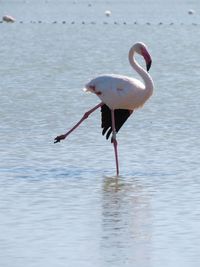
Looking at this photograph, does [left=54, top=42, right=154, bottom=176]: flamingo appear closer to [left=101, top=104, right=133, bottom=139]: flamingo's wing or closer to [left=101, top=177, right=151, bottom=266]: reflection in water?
[left=101, top=104, right=133, bottom=139]: flamingo's wing

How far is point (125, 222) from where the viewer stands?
31.0ft

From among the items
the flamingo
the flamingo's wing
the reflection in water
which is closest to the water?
the reflection in water

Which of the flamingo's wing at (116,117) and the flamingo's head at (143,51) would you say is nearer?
the flamingo's head at (143,51)

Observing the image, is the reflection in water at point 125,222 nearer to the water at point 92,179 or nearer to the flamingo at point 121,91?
the water at point 92,179

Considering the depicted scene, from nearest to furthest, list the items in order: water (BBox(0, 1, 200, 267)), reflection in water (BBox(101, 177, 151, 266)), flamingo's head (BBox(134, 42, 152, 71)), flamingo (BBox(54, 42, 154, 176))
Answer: reflection in water (BBox(101, 177, 151, 266)), water (BBox(0, 1, 200, 267)), flamingo (BBox(54, 42, 154, 176)), flamingo's head (BBox(134, 42, 152, 71))

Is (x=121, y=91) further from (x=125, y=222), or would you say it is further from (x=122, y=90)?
(x=125, y=222)

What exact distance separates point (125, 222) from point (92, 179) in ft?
6.84

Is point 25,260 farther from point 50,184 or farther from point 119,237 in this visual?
point 50,184

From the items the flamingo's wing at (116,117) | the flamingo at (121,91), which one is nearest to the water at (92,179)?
the flamingo's wing at (116,117)

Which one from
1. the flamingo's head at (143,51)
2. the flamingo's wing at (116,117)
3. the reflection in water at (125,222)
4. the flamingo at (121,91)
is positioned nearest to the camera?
the reflection in water at (125,222)

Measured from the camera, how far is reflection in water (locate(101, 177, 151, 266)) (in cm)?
827

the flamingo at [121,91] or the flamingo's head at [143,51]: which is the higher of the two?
the flamingo's head at [143,51]

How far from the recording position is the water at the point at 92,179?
8445 mm

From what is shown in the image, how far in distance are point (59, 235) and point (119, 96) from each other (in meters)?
3.80
